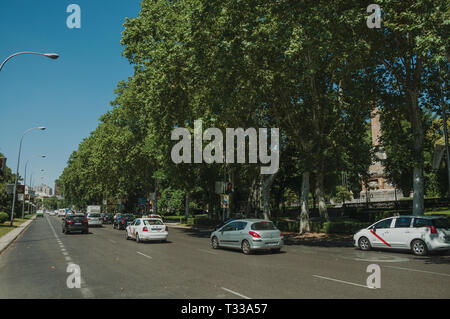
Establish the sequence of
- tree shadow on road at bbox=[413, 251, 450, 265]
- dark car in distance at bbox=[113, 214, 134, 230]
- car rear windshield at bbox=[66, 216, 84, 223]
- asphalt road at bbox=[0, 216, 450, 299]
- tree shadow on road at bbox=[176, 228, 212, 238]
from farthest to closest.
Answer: dark car in distance at bbox=[113, 214, 134, 230]
tree shadow on road at bbox=[176, 228, 212, 238]
car rear windshield at bbox=[66, 216, 84, 223]
tree shadow on road at bbox=[413, 251, 450, 265]
asphalt road at bbox=[0, 216, 450, 299]

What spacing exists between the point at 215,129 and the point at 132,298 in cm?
2420

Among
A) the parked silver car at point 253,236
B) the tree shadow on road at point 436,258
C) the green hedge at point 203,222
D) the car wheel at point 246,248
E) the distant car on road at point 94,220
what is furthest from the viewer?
the green hedge at point 203,222

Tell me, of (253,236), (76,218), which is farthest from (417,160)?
(76,218)

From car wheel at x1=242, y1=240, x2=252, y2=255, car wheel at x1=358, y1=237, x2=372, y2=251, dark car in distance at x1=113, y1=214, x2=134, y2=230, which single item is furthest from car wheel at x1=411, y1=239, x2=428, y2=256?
dark car in distance at x1=113, y1=214, x2=134, y2=230

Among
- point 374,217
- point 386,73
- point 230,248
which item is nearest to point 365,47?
point 386,73

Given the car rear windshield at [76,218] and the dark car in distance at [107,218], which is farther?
the dark car in distance at [107,218]

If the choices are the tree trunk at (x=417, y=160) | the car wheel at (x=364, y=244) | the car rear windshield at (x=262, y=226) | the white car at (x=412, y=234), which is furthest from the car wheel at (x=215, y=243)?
the tree trunk at (x=417, y=160)

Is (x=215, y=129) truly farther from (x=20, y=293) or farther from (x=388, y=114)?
(x=20, y=293)

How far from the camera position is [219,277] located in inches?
383

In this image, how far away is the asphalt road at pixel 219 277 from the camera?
7.77m

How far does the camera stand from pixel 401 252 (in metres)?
16.2

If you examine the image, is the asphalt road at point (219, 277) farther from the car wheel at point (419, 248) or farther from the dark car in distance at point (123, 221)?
the dark car in distance at point (123, 221)

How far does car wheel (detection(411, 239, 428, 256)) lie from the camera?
14635 mm

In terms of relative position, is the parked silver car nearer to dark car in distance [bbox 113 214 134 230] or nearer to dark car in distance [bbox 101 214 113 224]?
dark car in distance [bbox 113 214 134 230]
